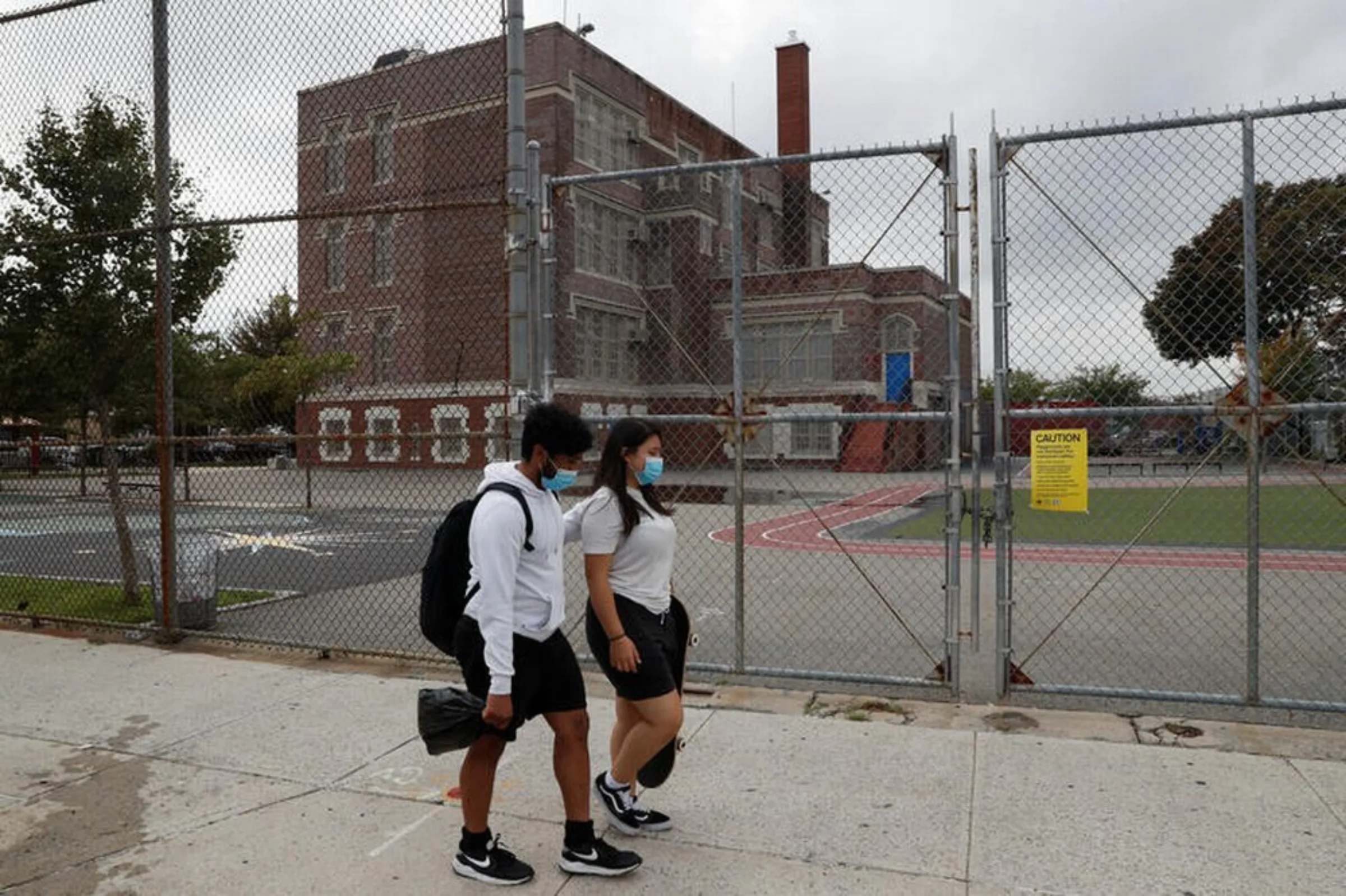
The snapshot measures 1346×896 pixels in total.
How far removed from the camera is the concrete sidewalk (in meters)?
3.65

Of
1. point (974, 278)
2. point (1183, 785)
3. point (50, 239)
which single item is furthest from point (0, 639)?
point (1183, 785)

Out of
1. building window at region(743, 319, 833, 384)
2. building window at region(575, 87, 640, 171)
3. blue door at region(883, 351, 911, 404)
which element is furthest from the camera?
building window at region(575, 87, 640, 171)

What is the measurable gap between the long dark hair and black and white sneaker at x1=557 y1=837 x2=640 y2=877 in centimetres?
120

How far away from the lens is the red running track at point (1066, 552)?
38.9 feet

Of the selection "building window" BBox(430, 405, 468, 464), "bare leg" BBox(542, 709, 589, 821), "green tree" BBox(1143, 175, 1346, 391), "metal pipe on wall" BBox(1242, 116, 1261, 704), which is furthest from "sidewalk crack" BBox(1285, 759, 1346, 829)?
"building window" BBox(430, 405, 468, 464)

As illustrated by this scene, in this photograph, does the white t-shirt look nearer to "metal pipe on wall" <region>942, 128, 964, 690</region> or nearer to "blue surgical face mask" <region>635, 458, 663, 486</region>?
"blue surgical face mask" <region>635, 458, 663, 486</region>

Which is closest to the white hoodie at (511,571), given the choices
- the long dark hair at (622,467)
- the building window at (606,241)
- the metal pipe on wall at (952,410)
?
the long dark hair at (622,467)

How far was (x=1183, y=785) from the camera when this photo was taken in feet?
14.4

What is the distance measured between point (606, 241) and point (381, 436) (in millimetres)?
25291

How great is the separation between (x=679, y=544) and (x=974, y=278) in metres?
9.49

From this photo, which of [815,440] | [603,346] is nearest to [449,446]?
[815,440]

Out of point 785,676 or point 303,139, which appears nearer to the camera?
point 785,676

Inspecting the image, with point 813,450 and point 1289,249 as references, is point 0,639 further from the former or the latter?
point 1289,249

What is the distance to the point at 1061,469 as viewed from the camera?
5418 mm
